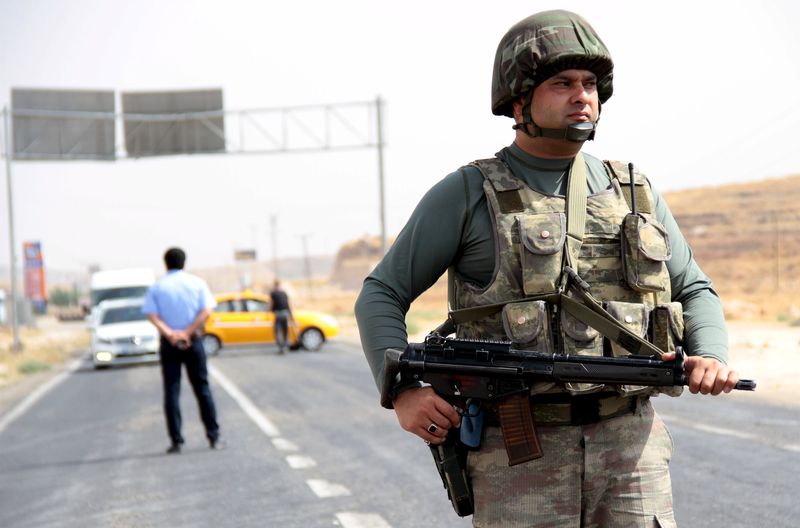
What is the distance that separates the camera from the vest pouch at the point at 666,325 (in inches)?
118

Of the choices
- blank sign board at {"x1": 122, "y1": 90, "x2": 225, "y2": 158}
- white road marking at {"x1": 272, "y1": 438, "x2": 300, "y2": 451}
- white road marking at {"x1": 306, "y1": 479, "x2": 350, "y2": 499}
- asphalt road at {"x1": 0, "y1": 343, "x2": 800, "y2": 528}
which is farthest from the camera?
blank sign board at {"x1": 122, "y1": 90, "x2": 225, "y2": 158}

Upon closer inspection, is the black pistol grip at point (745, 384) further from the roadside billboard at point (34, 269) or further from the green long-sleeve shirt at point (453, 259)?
the roadside billboard at point (34, 269)

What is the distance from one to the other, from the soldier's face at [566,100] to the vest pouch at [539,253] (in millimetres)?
276

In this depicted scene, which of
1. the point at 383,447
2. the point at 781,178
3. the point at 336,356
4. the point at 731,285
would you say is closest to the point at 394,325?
the point at 383,447

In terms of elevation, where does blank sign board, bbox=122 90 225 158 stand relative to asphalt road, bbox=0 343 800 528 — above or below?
above

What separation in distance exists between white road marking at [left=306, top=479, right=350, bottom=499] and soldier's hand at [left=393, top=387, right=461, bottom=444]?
4.74 meters

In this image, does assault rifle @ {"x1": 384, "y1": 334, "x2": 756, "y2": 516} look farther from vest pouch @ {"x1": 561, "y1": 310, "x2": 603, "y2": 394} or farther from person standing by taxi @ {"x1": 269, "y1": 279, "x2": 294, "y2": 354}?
person standing by taxi @ {"x1": 269, "y1": 279, "x2": 294, "y2": 354}

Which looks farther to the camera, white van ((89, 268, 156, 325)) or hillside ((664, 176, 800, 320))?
hillside ((664, 176, 800, 320))

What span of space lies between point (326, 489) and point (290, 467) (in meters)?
1.17

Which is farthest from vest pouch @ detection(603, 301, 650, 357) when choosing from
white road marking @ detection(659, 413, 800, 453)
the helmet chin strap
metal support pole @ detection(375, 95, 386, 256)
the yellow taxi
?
metal support pole @ detection(375, 95, 386, 256)

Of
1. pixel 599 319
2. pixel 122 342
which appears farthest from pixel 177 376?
pixel 122 342

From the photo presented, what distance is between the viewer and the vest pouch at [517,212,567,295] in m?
2.95

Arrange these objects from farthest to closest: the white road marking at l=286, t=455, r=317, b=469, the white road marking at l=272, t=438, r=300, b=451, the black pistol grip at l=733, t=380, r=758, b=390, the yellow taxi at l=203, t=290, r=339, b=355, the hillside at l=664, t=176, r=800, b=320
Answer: the hillside at l=664, t=176, r=800, b=320
the yellow taxi at l=203, t=290, r=339, b=355
the white road marking at l=272, t=438, r=300, b=451
the white road marking at l=286, t=455, r=317, b=469
the black pistol grip at l=733, t=380, r=758, b=390

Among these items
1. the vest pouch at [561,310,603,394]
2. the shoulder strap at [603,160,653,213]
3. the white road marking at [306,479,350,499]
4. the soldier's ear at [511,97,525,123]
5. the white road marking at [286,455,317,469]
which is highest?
the soldier's ear at [511,97,525,123]
